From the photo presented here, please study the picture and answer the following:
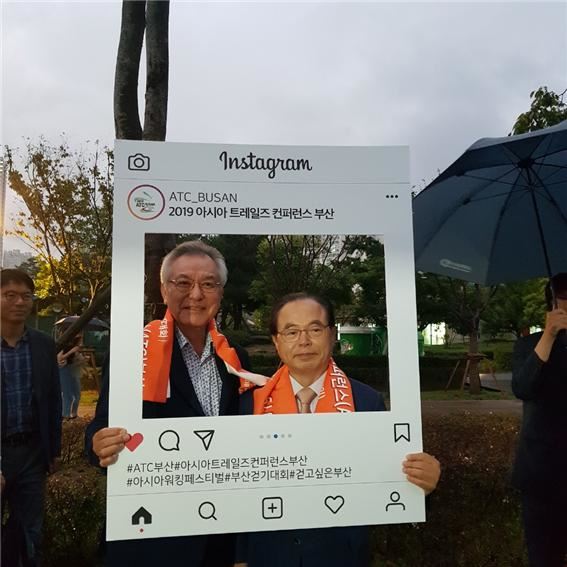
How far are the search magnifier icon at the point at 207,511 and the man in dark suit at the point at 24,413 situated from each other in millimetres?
1093

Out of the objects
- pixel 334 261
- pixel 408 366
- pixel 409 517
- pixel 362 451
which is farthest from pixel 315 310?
pixel 409 517

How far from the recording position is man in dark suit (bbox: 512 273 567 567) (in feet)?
9.16

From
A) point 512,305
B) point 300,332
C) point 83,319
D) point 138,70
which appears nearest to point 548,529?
point 300,332

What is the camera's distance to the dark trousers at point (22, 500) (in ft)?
8.89

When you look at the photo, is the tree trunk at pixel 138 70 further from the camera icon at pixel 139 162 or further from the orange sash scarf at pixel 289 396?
the orange sash scarf at pixel 289 396

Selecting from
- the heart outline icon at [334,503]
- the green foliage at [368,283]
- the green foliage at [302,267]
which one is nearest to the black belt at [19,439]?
the green foliage at [302,267]

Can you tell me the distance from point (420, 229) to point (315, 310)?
1214mm

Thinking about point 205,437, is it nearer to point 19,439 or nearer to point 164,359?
point 164,359

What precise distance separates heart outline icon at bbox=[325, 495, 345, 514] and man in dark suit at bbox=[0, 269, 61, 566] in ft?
5.15

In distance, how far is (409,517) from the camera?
2.21 meters

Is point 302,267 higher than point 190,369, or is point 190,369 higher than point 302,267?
point 302,267

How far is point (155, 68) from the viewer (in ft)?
10.8

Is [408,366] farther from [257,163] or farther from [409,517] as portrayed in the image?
[257,163]

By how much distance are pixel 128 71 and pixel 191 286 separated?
1.86 metres
